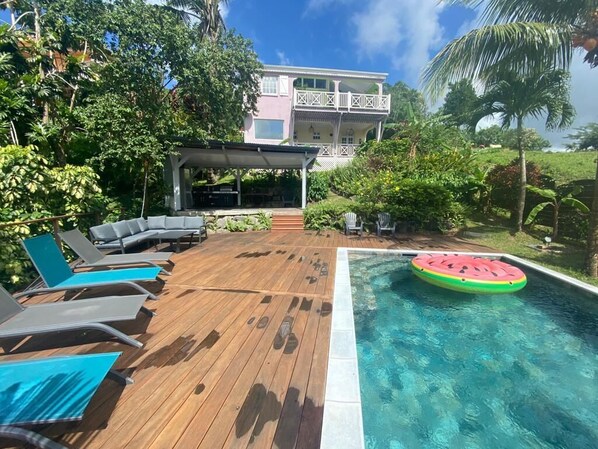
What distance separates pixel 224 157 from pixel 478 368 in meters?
12.4

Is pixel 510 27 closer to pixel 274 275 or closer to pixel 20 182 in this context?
pixel 274 275

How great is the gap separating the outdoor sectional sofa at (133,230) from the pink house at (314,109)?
1384cm

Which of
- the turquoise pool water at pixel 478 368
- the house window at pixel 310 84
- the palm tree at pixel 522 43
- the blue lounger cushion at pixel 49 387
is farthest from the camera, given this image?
the house window at pixel 310 84

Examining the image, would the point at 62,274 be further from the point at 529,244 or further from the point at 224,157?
the point at 529,244

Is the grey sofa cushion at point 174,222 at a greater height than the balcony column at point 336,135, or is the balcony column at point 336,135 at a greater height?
the balcony column at point 336,135

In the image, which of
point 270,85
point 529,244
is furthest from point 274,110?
point 529,244

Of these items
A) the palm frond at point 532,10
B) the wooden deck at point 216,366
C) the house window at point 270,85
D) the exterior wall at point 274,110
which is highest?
the house window at point 270,85

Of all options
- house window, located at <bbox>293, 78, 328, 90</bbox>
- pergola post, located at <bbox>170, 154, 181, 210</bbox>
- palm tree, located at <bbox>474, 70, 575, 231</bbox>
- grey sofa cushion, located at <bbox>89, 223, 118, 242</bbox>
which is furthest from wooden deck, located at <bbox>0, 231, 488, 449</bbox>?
house window, located at <bbox>293, 78, 328, 90</bbox>

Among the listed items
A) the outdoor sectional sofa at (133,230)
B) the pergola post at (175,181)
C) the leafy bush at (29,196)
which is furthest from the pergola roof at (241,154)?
the leafy bush at (29,196)

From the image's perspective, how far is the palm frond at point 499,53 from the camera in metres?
5.54

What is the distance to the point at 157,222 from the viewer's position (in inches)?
332

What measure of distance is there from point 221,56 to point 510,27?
8392 mm

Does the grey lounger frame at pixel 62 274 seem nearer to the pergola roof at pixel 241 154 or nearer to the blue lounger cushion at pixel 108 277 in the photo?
the blue lounger cushion at pixel 108 277

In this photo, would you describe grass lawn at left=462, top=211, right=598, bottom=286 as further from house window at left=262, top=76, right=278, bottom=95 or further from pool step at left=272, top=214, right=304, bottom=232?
house window at left=262, top=76, right=278, bottom=95
